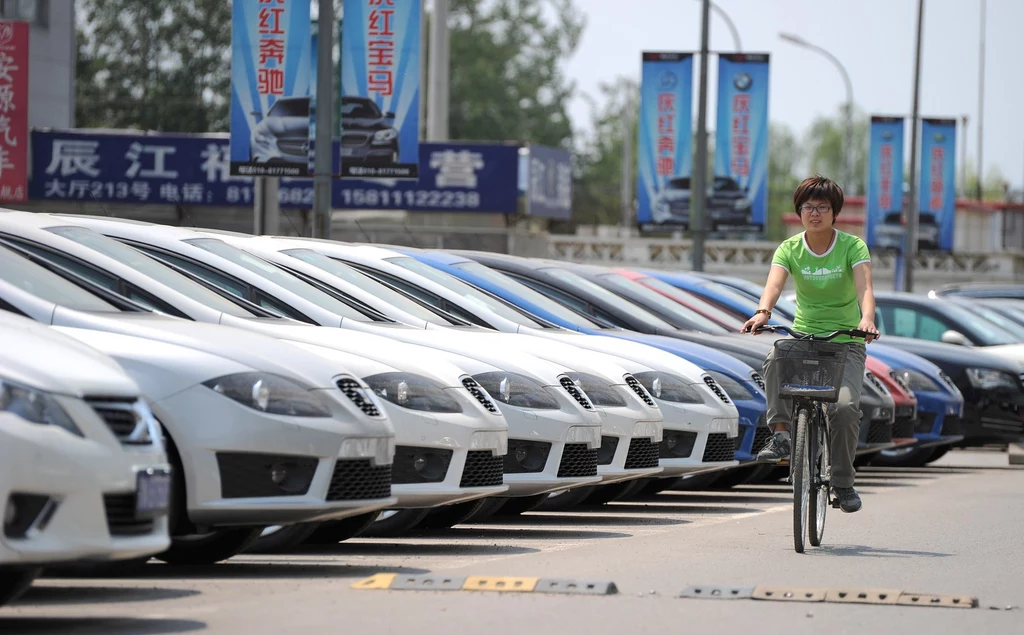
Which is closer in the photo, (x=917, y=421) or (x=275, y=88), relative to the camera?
(x=917, y=421)

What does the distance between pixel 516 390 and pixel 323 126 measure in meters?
8.36

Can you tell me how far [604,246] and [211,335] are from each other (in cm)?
5080

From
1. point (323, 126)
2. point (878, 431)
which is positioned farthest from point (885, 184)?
point (878, 431)

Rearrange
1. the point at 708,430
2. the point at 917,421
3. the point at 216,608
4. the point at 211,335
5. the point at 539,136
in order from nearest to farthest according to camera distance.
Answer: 1. the point at 216,608
2. the point at 211,335
3. the point at 708,430
4. the point at 917,421
5. the point at 539,136

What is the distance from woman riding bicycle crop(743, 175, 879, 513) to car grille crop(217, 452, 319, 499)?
265cm

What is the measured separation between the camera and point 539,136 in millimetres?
86938

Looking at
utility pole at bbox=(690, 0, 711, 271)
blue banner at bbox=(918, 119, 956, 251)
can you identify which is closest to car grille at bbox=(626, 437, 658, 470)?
utility pole at bbox=(690, 0, 711, 271)

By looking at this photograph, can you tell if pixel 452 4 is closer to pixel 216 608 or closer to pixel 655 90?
pixel 655 90

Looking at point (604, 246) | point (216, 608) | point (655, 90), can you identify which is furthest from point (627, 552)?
point (604, 246)

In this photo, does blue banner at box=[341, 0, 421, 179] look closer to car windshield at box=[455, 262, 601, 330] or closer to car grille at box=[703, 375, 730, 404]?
car windshield at box=[455, 262, 601, 330]

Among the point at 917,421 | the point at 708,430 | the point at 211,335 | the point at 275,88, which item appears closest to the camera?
the point at 211,335

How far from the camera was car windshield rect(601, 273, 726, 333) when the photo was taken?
14.3m

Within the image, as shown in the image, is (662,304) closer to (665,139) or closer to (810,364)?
(810,364)

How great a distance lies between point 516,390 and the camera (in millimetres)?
9859
